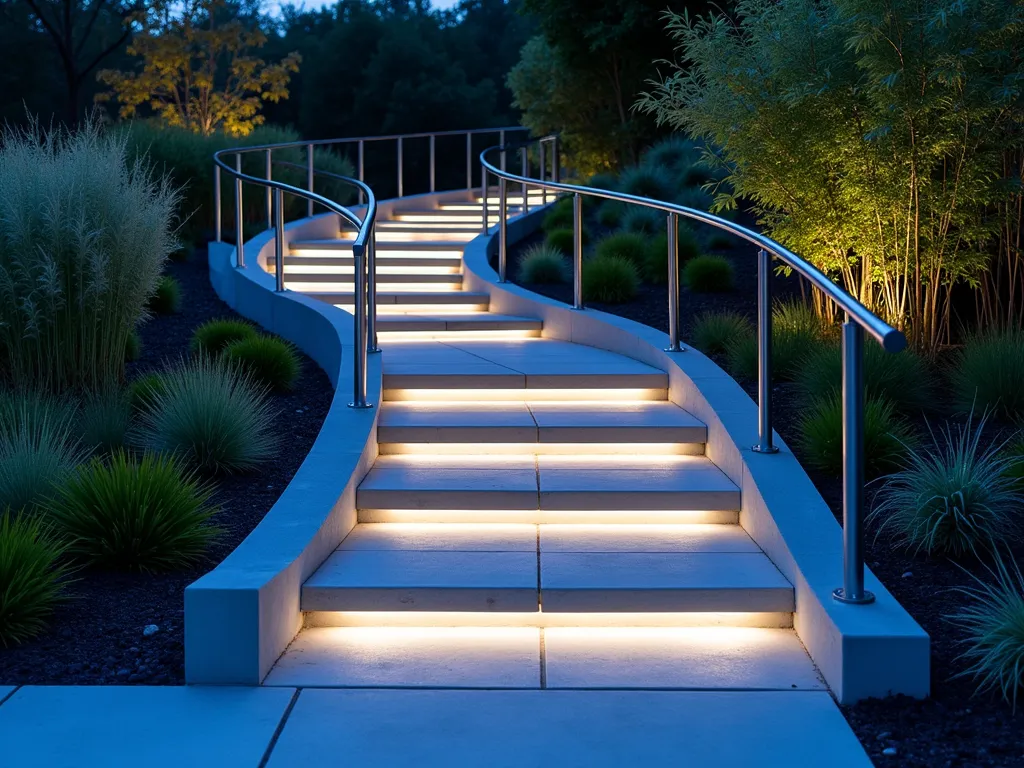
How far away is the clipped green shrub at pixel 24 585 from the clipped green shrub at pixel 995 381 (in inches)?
174

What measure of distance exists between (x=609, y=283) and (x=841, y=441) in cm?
409

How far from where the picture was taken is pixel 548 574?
4324mm

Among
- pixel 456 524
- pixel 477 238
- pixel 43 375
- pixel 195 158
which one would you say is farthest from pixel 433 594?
pixel 195 158

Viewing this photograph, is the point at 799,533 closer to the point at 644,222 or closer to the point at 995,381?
the point at 995,381

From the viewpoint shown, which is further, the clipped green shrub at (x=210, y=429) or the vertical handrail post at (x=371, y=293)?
the vertical handrail post at (x=371, y=293)

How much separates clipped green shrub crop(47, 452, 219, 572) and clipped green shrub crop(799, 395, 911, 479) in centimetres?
273

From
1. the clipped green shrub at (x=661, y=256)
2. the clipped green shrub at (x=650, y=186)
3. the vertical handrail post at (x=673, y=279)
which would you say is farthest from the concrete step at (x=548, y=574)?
the clipped green shrub at (x=650, y=186)

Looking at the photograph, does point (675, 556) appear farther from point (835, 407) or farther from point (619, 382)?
point (619, 382)

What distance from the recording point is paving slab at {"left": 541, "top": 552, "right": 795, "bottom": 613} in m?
4.17

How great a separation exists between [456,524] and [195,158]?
9.81 m

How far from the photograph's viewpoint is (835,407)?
5344 millimetres

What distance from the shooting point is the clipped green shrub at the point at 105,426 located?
5676 mm

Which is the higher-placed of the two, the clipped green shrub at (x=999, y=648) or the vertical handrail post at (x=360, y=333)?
the vertical handrail post at (x=360, y=333)

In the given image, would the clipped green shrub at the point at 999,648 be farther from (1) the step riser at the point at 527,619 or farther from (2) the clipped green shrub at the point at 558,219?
(2) the clipped green shrub at the point at 558,219
